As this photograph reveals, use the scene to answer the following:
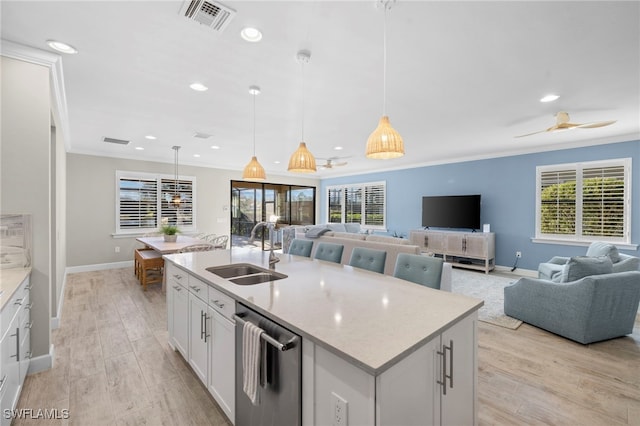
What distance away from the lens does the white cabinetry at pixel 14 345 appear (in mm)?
1680

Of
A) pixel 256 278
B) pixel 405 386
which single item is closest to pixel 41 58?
pixel 256 278

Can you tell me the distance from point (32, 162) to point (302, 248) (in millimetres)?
2648

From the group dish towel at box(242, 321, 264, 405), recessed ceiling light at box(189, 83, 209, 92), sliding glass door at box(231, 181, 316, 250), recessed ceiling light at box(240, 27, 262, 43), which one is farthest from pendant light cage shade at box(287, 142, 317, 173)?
sliding glass door at box(231, 181, 316, 250)

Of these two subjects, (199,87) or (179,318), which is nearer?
(179,318)

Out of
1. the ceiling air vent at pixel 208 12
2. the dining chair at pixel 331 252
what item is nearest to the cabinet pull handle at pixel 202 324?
the dining chair at pixel 331 252

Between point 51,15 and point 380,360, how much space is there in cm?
→ 296

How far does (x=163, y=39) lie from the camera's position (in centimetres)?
216

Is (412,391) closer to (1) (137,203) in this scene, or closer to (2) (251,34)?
(2) (251,34)

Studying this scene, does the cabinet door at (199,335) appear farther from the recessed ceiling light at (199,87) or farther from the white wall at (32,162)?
the recessed ceiling light at (199,87)

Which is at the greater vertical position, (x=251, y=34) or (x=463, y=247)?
(x=251, y=34)

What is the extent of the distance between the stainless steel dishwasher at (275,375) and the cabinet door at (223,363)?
0.13 metres

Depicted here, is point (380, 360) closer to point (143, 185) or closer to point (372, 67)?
point (372, 67)

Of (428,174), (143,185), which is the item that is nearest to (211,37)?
(143,185)

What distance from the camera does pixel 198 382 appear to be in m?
2.31
